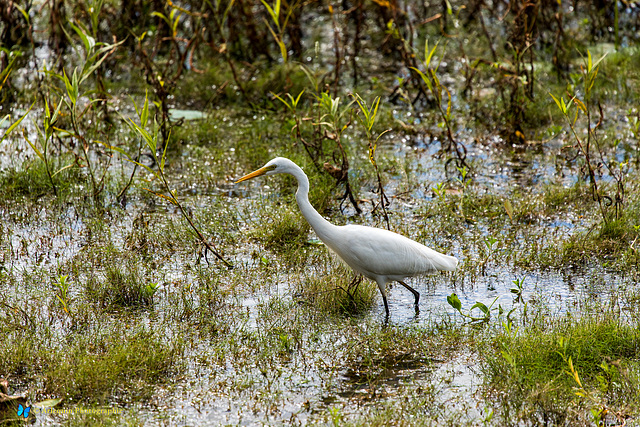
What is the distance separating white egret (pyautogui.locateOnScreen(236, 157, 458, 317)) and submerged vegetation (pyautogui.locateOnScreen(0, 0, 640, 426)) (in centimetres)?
25

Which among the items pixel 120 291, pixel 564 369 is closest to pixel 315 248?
pixel 120 291

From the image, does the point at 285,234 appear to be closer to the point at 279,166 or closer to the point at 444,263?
the point at 279,166

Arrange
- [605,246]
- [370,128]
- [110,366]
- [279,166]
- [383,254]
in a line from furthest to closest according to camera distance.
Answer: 1. [370,128]
2. [605,246]
3. [279,166]
4. [383,254]
5. [110,366]

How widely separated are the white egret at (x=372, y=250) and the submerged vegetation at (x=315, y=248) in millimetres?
250

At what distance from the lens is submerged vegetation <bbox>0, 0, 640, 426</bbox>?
142 inches

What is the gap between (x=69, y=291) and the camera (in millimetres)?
4684

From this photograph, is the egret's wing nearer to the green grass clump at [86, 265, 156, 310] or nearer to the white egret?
the white egret

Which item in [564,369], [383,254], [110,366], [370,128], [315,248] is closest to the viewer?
[564,369]

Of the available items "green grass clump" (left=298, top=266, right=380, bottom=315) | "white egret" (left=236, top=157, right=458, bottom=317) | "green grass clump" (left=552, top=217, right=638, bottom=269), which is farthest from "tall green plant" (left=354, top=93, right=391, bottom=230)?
"green grass clump" (left=552, top=217, right=638, bottom=269)

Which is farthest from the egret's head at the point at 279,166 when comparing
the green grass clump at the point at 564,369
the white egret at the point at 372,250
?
the green grass clump at the point at 564,369

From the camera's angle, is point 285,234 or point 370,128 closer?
point 370,128

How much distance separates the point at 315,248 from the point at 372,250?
1.01 m

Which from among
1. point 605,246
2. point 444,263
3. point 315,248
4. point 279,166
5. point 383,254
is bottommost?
point 315,248

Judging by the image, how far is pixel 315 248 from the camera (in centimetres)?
538
